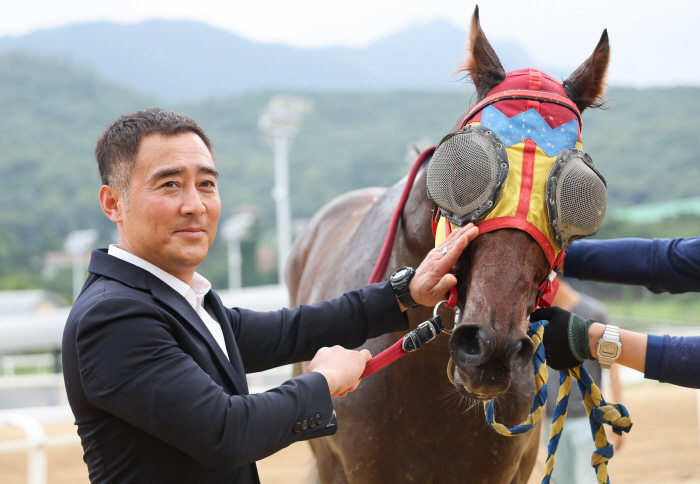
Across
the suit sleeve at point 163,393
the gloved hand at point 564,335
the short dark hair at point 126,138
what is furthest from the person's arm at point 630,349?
the short dark hair at point 126,138

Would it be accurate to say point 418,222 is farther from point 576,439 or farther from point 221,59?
point 221,59

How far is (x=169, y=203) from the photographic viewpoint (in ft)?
4.78

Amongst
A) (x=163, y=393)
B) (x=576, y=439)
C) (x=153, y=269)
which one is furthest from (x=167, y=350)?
(x=576, y=439)

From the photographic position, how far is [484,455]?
6.73 ft

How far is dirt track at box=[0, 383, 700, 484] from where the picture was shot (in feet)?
18.8

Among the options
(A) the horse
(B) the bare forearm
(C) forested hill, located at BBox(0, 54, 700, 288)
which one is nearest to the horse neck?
(A) the horse

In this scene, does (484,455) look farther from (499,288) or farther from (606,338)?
(499,288)

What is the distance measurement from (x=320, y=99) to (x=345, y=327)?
3501 inches

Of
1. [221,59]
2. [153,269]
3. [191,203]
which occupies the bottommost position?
[153,269]

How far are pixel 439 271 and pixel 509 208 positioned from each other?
0.84ft

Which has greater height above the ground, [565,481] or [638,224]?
[565,481]

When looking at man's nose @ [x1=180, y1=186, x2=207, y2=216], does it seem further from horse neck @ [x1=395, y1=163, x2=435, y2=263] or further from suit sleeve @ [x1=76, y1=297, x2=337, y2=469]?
horse neck @ [x1=395, y1=163, x2=435, y2=263]

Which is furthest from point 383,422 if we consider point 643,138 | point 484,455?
point 643,138

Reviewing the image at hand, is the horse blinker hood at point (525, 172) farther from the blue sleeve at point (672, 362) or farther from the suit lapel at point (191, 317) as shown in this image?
the suit lapel at point (191, 317)
